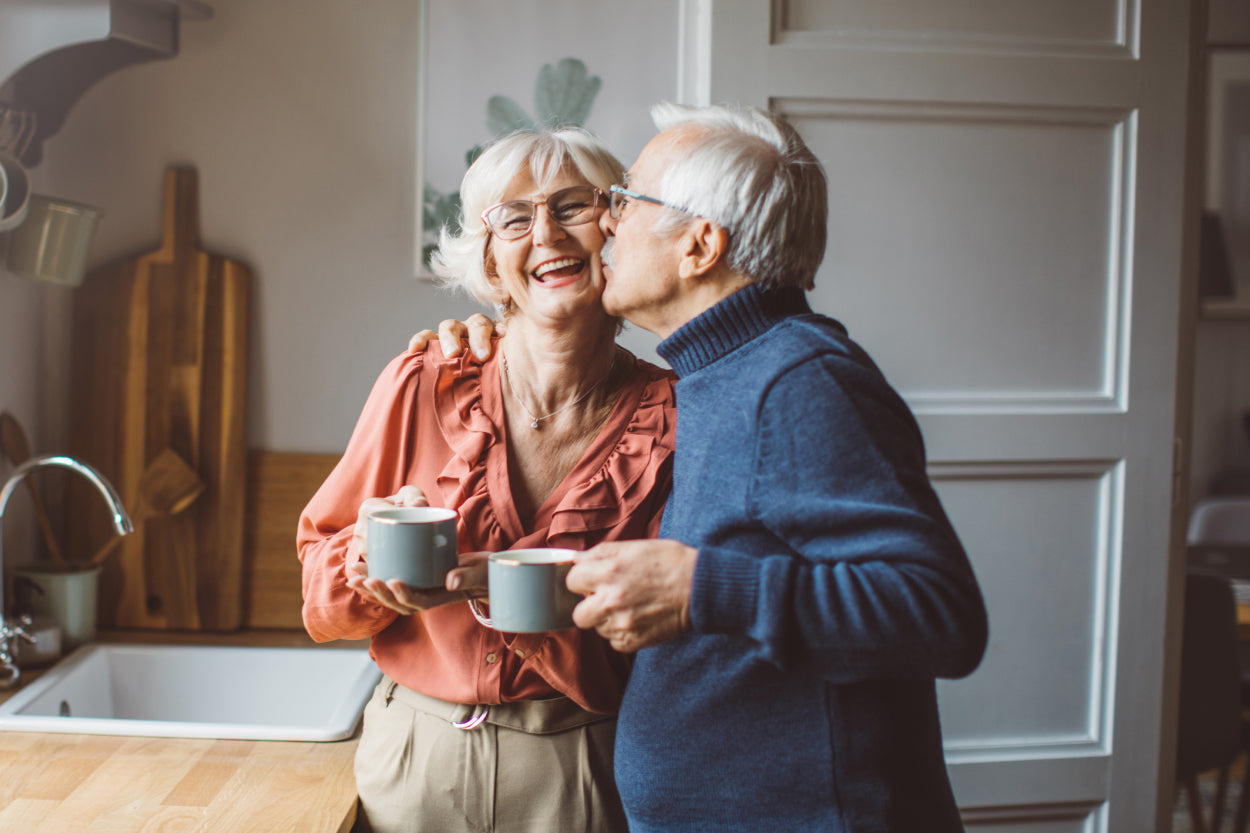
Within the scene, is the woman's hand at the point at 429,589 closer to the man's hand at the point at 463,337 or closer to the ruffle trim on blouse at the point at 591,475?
the ruffle trim on blouse at the point at 591,475

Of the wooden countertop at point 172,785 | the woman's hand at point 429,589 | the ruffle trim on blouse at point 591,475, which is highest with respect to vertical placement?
the ruffle trim on blouse at point 591,475

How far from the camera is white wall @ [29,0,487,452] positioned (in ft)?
6.39

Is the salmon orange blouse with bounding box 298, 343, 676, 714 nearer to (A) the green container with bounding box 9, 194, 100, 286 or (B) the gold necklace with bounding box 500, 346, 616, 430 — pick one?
(B) the gold necklace with bounding box 500, 346, 616, 430

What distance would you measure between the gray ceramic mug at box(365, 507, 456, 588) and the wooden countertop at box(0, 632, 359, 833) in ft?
1.45

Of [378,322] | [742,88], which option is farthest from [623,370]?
[378,322]

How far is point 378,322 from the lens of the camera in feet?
6.61

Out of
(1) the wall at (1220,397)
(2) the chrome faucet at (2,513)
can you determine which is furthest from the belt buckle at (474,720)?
(1) the wall at (1220,397)

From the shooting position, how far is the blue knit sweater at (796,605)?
0.82 m

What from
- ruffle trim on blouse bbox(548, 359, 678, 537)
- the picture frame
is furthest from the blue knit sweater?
the picture frame

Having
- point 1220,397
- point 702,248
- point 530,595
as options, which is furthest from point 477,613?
point 1220,397

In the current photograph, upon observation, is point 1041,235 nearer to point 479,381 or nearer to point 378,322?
point 479,381

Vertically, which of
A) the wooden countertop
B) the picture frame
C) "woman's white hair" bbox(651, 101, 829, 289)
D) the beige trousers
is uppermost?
the picture frame

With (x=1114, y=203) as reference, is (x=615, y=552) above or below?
below

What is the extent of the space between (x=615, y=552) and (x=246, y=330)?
1360mm
